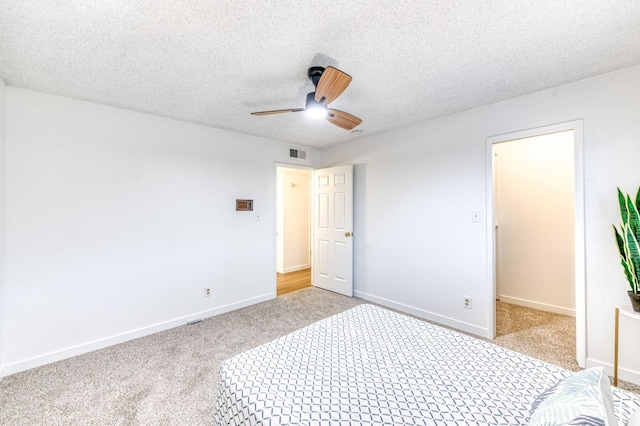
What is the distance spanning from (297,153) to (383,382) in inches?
143

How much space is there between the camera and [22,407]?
180 cm

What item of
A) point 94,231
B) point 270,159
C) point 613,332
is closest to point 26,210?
point 94,231

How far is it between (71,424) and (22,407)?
48 centimetres

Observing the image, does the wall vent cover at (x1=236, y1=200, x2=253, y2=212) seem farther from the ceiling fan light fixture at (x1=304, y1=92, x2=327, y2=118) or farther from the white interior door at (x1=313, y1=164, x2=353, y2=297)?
the ceiling fan light fixture at (x1=304, y1=92, x2=327, y2=118)

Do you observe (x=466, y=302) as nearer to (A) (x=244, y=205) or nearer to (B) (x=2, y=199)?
(A) (x=244, y=205)

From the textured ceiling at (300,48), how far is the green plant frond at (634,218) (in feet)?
3.43

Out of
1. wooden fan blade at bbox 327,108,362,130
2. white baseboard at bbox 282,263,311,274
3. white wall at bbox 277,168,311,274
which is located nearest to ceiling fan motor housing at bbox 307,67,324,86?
wooden fan blade at bbox 327,108,362,130

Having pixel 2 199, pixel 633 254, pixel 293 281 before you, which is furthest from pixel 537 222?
pixel 2 199

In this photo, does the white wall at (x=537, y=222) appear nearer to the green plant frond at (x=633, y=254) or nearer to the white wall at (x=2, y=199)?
the green plant frond at (x=633, y=254)

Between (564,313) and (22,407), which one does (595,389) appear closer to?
(22,407)

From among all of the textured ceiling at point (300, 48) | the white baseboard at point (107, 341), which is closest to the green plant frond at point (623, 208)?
the textured ceiling at point (300, 48)

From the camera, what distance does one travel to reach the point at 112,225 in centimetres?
269

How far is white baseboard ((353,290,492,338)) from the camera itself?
2838 millimetres

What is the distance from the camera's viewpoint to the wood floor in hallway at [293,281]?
4512mm
